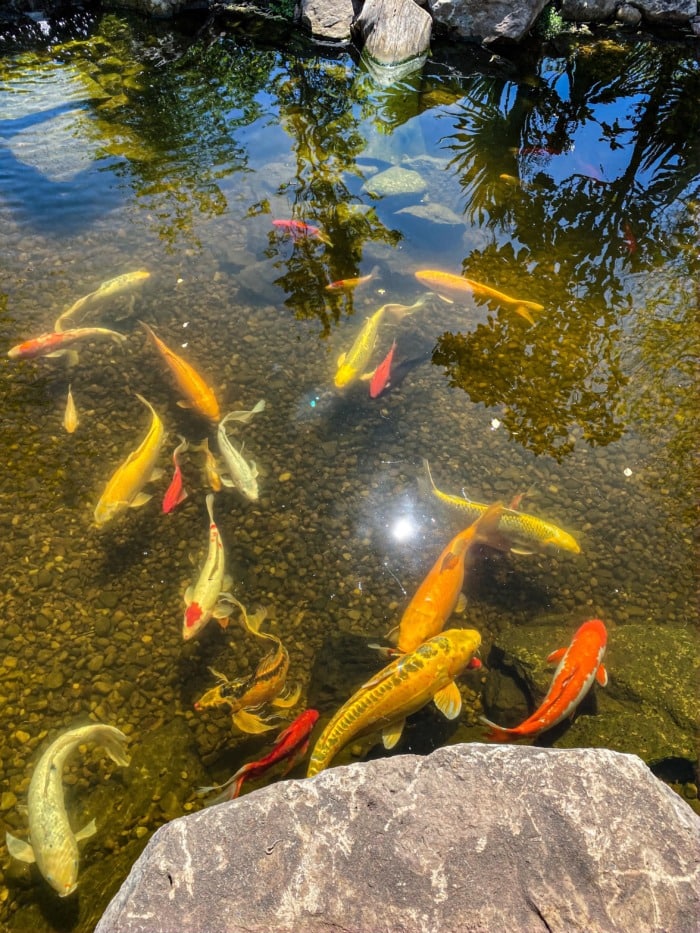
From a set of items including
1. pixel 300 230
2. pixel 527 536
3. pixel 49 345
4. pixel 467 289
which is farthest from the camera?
pixel 300 230

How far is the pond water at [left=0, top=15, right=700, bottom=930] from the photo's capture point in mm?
3740

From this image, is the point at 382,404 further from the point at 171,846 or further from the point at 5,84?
the point at 5,84

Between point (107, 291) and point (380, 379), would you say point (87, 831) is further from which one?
point (107, 291)

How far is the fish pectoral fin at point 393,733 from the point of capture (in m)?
3.48

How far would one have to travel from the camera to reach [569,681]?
3.59 m

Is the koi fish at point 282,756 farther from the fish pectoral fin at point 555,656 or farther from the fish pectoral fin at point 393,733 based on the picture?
the fish pectoral fin at point 555,656

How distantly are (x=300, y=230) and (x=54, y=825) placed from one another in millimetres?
6265

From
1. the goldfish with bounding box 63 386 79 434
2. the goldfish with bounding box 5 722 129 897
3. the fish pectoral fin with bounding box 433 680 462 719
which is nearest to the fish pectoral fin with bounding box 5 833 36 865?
the goldfish with bounding box 5 722 129 897

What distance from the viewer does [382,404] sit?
17.5ft

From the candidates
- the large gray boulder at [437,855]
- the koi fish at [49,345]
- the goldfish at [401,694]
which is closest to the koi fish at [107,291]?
the koi fish at [49,345]

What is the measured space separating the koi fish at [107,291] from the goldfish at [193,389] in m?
1.20

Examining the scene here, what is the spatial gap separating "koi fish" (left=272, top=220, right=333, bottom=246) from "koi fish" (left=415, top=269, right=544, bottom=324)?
137cm

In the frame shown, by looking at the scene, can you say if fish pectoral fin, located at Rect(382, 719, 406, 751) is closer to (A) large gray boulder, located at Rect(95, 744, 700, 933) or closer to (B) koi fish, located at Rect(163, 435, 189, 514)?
(A) large gray boulder, located at Rect(95, 744, 700, 933)

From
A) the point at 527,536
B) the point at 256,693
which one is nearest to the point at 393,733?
the point at 256,693
